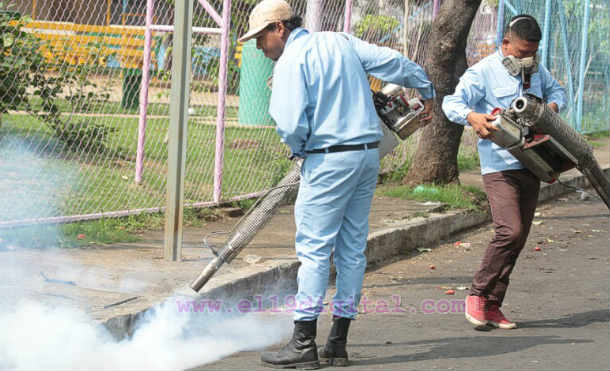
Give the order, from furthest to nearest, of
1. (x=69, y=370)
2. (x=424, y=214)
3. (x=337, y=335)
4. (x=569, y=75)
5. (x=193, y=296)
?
1. (x=569, y=75)
2. (x=424, y=214)
3. (x=193, y=296)
4. (x=337, y=335)
5. (x=69, y=370)

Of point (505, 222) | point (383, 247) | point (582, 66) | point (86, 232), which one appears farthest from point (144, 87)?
point (582, 66)

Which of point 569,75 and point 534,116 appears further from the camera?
point 569,75

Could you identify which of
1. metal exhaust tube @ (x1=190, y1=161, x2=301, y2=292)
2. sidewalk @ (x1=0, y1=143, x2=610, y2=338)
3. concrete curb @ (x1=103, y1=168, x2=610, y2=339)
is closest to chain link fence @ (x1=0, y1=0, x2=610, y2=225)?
sidewalk @ (x1=0, y1=143, x2=610, y2=338)

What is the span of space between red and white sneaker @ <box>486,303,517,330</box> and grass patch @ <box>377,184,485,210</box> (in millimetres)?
3694

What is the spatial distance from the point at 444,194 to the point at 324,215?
5.13 m

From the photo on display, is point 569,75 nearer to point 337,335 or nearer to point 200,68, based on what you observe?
point 200,68

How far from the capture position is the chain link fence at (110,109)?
7.73 meters

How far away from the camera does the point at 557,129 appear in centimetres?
504

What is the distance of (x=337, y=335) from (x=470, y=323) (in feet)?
4.40

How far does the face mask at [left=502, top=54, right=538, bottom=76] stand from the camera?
17.5 feet

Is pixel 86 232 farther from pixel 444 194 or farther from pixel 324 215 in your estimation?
pixel 444 194

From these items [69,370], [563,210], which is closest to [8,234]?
[69,370]

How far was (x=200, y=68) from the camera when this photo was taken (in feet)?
29.8

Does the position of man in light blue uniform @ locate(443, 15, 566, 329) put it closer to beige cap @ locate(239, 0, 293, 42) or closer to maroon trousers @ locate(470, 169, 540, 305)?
maroon trousers @ locate(470, 169, 540, 305)
